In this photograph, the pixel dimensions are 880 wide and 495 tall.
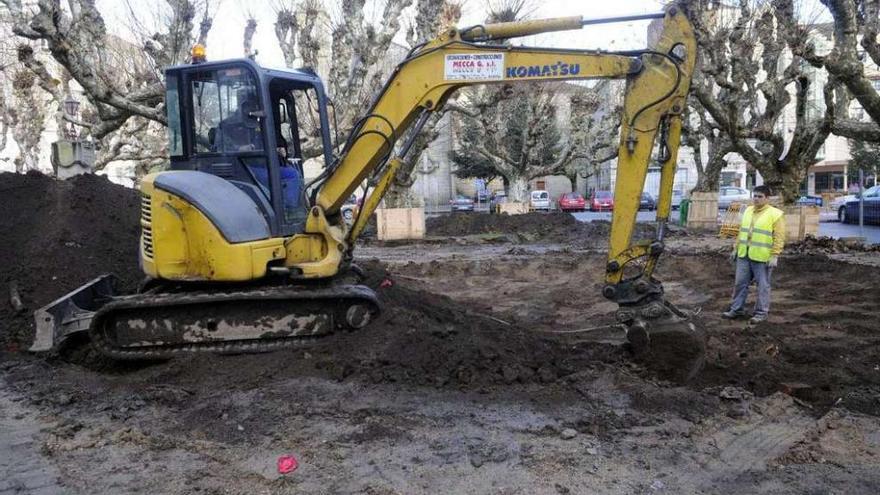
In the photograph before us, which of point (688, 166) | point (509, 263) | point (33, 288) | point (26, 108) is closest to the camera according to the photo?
point (33, 288)

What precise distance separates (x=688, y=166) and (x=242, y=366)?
47152mm

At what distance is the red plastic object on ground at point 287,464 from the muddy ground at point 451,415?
5 cm

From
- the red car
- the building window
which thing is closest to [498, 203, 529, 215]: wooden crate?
the red car

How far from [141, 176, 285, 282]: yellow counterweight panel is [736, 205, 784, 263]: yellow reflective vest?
577 centimetres

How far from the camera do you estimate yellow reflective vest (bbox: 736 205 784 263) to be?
8.20 meters

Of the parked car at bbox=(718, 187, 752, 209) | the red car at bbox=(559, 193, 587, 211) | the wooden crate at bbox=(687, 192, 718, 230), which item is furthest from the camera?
the red car at bbox=(559, 193, 587, 211)

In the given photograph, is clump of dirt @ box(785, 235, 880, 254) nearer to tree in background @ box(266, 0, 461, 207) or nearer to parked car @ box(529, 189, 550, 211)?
tree in background @ box(266, 0, 461, 207)

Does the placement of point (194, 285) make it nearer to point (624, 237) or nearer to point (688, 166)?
point (624, 237)

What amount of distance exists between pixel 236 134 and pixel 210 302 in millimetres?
1585

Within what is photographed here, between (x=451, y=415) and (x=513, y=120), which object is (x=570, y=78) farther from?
(x=513, y=120)

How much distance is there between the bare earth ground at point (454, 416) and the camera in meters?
4.21

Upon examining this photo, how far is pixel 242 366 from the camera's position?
6.04 meters

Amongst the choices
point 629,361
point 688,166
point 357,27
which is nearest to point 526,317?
point 629,361

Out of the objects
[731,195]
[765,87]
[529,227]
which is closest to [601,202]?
[731,195]
